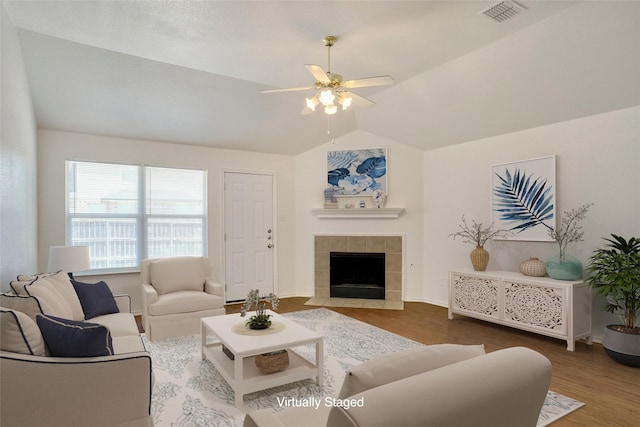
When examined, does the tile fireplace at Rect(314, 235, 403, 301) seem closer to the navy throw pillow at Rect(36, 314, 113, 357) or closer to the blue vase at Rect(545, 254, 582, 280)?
the blue vase at Rect(545, 254, 582, 280)

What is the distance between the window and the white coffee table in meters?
2.36

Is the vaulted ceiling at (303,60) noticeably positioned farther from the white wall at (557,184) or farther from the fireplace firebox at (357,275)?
the fireplace firebox at (357,275)

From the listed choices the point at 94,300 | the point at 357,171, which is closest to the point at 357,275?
the point at 357,171

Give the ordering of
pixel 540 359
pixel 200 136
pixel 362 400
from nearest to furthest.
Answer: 1. pixel 362 400
2. pixel 540 359
3. pixel 200 136

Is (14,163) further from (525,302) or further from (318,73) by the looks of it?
(525,302)

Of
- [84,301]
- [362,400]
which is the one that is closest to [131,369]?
[362,400]

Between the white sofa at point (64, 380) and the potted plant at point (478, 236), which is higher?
the potted plant at point (478, 236)

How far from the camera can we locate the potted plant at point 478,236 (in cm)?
458

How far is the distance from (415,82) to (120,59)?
123 inches

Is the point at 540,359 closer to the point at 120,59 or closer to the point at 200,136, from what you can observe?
the point at 120,59

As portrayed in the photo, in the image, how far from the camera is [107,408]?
170 centimetres

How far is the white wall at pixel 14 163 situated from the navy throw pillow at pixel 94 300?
18.7 inches

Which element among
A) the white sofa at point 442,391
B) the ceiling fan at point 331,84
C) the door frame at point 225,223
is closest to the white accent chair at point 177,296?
the door frame at point 225,223

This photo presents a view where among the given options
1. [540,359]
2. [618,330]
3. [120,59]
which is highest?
[120,59]
